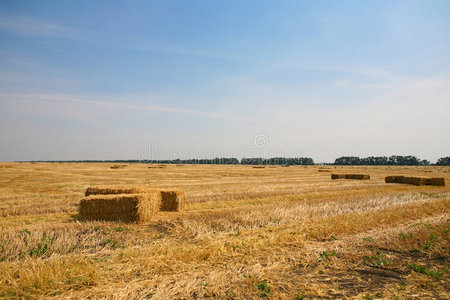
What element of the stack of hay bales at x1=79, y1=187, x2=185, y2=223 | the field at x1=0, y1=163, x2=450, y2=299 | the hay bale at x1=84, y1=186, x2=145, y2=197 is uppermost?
the hay bale at x1=84, y1=186, x2=145, y2=197

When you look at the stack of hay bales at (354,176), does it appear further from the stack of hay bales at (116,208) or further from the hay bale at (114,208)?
the hay bale at (114,208)

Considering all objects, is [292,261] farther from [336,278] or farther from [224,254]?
[224,254]

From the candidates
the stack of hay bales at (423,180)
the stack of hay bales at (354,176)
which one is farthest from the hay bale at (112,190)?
the stack of hay bales at (354,176)

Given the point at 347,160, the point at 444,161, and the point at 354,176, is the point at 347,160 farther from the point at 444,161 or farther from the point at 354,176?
the point at 354,176

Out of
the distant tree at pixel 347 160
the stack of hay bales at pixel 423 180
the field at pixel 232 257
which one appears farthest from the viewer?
the distant tree at pixel 347 160

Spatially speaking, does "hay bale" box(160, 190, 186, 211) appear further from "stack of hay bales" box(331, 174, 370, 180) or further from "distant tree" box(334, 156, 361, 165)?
"distant tree" box(334, 156, 361, 165)

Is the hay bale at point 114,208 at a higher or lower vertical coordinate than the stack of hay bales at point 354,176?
higher

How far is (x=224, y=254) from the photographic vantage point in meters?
7.78

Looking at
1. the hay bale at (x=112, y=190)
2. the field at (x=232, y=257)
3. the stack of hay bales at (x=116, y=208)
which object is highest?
the hay bale at (x=112, y=190)

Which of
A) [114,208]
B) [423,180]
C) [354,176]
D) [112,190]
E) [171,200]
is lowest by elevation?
[354,176]

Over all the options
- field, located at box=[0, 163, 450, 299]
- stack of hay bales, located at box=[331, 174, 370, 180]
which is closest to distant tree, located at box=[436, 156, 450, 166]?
stack of hay bales, located at box=[331, 174, 370, 180]

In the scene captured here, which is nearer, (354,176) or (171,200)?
(171,200)

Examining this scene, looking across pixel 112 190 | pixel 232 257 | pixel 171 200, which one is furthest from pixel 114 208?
pixel 232 257

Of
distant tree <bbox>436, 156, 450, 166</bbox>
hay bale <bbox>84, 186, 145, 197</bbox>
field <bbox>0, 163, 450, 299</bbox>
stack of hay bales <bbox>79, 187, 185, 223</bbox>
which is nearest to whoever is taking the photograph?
field <bbox>0, 163, 450, 299</bbox>
